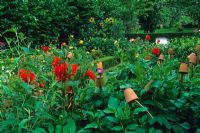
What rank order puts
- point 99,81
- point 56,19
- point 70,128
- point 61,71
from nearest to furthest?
point 70,128
point 61,71
point 99,81
point 56,19

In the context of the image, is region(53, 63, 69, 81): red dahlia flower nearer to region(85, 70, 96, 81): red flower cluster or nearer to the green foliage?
region(85, 70, 96, 81): red flower cluster

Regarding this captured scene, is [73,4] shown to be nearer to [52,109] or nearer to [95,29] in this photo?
[95,29]

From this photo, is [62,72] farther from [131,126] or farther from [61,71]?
[131,126]

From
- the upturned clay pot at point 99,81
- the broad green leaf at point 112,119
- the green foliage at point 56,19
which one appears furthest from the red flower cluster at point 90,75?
the green foliage at point 56,19

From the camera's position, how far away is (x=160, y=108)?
6.75 feet

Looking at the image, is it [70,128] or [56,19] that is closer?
[70,128]

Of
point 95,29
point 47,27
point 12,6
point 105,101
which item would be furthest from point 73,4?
point 105,101

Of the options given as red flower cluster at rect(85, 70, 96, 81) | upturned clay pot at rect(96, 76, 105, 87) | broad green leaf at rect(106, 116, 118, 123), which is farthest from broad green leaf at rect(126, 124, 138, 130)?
red flower cluster at rect(85, 70, 96, 81)

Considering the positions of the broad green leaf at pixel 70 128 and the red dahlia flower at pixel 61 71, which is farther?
the red dahlia flower at pixel 61 71

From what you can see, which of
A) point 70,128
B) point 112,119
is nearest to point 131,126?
point 112,119

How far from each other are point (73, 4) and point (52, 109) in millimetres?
11532

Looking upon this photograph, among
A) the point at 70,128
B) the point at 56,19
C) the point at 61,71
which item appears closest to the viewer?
the point at 70,128

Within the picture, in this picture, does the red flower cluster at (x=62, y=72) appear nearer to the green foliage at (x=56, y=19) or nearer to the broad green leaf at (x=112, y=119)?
the broad green leaf at (x=112, y=119)

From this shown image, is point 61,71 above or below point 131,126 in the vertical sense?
above
